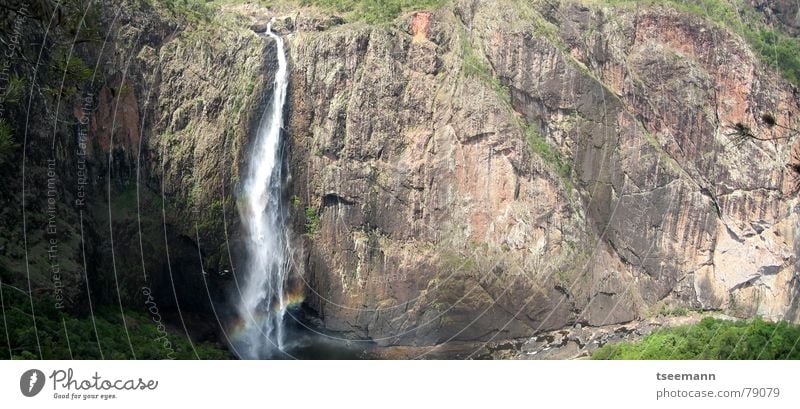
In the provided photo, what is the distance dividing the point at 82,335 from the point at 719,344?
21.3 feet

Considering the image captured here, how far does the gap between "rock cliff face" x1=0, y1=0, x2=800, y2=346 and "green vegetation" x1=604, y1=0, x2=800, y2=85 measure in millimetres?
147

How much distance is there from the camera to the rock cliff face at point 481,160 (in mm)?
11234

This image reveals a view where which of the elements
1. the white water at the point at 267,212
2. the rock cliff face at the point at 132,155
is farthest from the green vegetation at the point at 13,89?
the white water at the point at 267,212

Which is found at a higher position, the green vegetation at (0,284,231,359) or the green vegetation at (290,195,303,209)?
the green vegetation at (290,195,303,209)

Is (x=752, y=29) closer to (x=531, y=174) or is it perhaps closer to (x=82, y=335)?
(x=531, y=174)

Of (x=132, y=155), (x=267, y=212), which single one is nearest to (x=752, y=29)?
(x=267, y=212)

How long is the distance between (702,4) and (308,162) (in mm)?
6199

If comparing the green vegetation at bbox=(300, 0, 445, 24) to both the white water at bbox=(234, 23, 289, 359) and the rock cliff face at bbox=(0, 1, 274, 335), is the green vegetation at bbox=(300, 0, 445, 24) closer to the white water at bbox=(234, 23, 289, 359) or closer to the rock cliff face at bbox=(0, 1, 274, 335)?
the white water at bbox=(234, 23, 289, 359)

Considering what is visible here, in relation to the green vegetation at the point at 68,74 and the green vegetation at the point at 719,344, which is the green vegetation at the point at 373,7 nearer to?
the green vegetation at the point at 719,344

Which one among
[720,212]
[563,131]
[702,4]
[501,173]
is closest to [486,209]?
[501,173]

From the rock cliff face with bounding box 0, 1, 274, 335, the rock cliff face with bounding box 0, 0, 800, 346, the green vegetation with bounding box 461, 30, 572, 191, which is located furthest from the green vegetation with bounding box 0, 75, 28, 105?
the green vegetation with bounding box 461, 30, 572, 191

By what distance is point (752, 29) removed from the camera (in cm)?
1148

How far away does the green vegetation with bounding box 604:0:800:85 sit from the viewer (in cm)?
1095

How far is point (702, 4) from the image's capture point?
1200 cm
